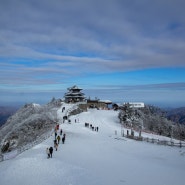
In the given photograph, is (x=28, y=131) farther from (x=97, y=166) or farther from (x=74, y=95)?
(x=74, y=95)

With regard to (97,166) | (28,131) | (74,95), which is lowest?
(97,166)

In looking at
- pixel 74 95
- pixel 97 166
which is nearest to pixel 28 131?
pixel 97 166

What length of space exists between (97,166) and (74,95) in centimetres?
7302

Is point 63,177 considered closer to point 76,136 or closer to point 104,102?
point 76,136

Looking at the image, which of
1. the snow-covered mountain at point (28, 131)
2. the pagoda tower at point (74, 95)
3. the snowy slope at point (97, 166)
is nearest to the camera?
the snowy slope at point (97, 166)

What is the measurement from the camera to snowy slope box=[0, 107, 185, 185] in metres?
18.3

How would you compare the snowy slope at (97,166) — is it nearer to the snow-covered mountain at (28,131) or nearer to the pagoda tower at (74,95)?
the snow-covered mountain at (28,131)

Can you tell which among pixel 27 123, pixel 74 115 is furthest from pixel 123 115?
pixel 27 123

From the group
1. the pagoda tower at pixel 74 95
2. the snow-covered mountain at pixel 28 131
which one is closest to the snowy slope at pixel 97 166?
the snow-covered mountain at pixel 28 131

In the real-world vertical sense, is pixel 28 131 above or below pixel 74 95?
below

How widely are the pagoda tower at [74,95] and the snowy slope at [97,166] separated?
60.7m

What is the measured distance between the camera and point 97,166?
22.3m

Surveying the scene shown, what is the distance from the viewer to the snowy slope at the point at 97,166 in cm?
1827

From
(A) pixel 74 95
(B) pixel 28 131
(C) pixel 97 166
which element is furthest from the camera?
(A) pixel 74 95
